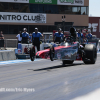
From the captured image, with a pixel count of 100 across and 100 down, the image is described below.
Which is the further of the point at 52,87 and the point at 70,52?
the point at 70,52

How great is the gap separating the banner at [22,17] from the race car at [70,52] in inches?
1135

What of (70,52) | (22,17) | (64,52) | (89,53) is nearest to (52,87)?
(64,52)

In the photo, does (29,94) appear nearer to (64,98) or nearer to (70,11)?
(64,98)

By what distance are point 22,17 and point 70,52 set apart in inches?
1198

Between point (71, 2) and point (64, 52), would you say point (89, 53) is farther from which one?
point (71, 2)

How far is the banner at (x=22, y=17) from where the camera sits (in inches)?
1645

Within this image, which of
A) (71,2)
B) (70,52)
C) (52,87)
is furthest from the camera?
(71,2)

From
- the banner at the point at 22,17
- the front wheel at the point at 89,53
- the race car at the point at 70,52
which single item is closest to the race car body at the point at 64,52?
the race car at the point at 70,52

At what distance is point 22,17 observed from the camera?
42.8 meters

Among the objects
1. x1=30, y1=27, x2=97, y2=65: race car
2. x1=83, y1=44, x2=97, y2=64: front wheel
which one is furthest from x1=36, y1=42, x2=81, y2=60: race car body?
x1=83, y1=44, x2=97, y2=64: front wheel

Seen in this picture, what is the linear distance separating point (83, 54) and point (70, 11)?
110 feet

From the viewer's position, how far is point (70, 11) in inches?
1829

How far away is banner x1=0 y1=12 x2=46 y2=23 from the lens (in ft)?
137

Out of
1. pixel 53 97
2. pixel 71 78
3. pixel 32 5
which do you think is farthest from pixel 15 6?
pixel 53 97
